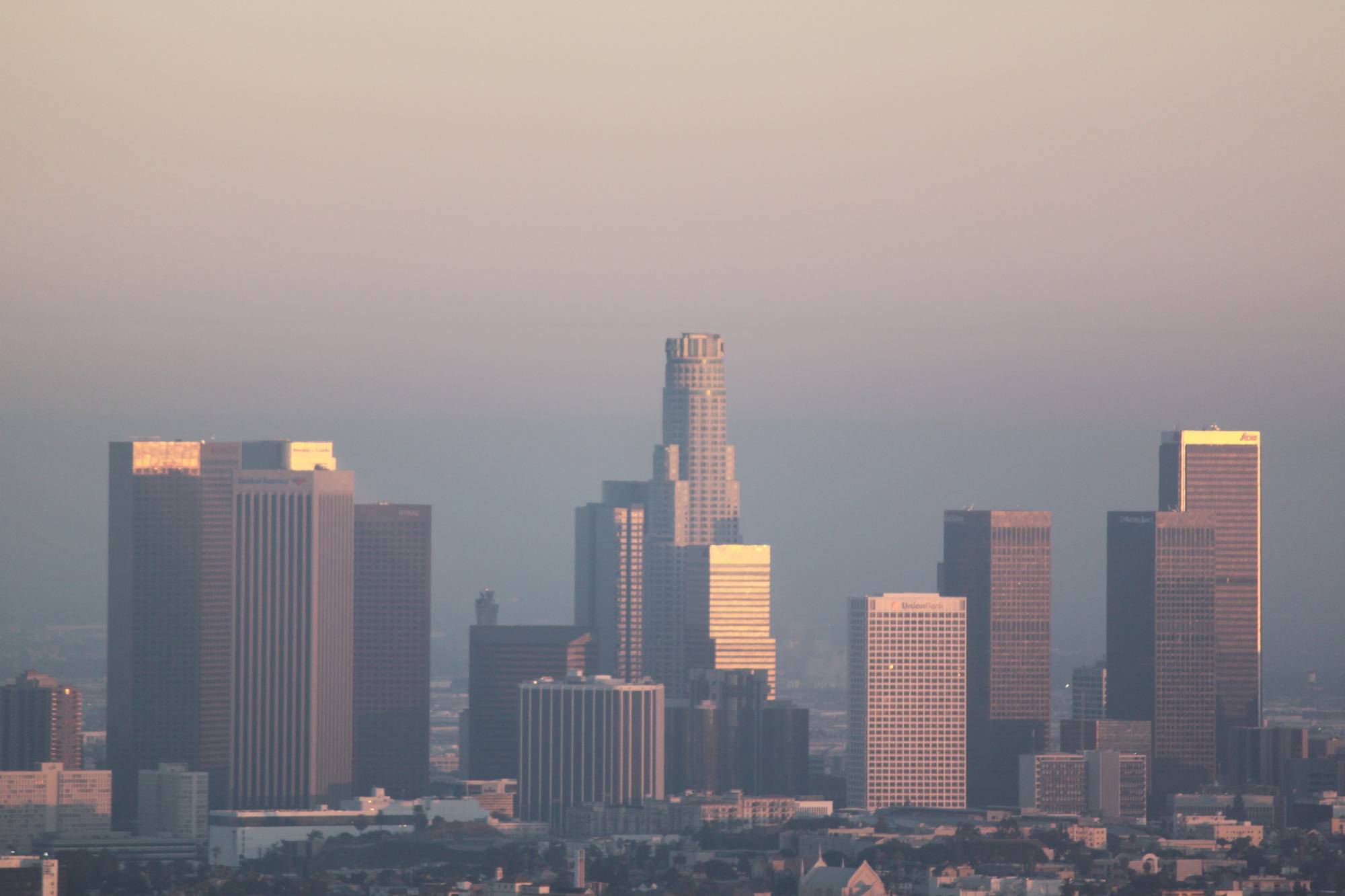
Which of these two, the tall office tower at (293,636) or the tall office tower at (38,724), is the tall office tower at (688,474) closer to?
the tall office tower at (293,636)

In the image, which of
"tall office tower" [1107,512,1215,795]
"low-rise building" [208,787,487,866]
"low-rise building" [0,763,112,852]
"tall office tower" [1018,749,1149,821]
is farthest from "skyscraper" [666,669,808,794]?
"low-rise building" [0,763,112,852]

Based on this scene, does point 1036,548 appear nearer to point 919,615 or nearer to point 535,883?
point 919,615

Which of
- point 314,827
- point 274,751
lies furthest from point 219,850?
point 274,751

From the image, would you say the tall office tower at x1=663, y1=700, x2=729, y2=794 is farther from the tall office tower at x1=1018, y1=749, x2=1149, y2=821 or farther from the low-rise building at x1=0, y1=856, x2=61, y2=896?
the low-rise building at x1=0, y1=856, x2=61, y2=896

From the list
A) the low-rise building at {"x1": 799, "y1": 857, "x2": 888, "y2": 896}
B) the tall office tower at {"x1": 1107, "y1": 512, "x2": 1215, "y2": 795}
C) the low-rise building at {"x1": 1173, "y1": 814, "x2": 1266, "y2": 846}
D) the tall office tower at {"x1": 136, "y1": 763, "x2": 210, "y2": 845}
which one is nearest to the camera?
the low-rise building at {"x1": 799, "y1": 857, "x2": 888, "y2": 896}

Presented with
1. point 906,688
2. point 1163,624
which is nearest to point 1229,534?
point 1163,624

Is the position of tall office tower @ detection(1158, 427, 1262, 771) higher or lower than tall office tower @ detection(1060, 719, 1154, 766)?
higher

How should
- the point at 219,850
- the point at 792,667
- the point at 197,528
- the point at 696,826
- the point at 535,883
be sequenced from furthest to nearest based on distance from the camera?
the point at 792,667 < the point at 197,528 < the point at 696,826 < the point at 219,850 < the point at 535,883
